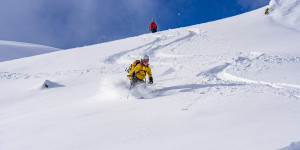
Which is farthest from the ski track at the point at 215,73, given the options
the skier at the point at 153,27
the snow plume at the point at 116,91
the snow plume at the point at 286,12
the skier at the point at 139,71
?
the snow plume at the point at 286,12

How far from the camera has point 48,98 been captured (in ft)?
27.9

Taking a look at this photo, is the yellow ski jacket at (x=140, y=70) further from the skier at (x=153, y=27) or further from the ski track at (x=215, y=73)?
the skier at (x=153, y=27)

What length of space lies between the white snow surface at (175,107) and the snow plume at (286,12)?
342 centimetres

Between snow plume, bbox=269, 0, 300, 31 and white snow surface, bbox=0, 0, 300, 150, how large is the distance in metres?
3.42

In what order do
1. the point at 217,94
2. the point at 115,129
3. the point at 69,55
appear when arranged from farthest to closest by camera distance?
the point at 69,55 < the point at 217,94 < the point at 115,129

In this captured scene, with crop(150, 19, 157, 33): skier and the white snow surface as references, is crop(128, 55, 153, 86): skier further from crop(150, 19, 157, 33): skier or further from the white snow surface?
crop(150, 19, 157, 33): skier

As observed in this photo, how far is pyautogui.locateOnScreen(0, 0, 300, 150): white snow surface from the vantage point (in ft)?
11.1

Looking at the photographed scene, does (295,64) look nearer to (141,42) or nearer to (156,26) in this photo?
(141,42)

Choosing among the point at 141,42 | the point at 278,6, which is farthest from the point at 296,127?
the point at 278,6

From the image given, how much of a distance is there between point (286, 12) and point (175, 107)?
1698 centimetres

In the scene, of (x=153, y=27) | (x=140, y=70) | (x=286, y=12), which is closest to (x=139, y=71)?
(x=140, y=70)

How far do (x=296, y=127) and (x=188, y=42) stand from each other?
1281 centimetres

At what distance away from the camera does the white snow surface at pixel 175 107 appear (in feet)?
11.1

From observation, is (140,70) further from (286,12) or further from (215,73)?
(286,12)
